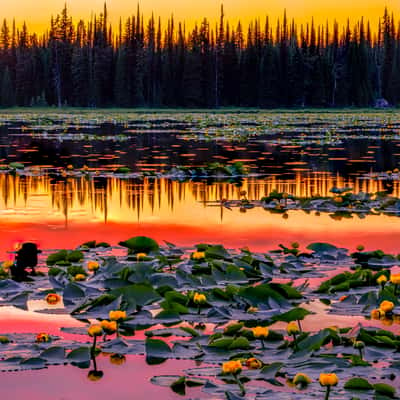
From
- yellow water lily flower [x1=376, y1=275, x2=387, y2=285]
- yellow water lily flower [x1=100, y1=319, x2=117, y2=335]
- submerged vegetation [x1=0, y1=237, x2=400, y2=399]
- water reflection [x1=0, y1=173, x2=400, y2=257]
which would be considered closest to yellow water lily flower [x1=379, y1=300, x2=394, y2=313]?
submerged vegetation [x1=0, y1=237, x2=400, y2=399]

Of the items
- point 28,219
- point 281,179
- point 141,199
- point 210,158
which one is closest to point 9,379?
point 28,219

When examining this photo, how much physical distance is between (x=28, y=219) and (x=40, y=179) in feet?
18.8

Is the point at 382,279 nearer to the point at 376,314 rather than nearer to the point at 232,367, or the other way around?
the point at 376,314

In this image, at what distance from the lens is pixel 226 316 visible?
626cm

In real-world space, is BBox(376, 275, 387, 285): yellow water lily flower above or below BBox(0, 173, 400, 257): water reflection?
above

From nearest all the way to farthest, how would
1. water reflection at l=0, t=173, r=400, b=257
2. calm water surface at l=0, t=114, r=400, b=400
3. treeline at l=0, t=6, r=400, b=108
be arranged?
calm water surface at l=0, t=114, r=400, b=400 < water reflection at l=0, t=173, r=400, b=257 < treeline at l=0, t=6, r=400, b=108

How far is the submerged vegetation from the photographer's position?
16.5 feet

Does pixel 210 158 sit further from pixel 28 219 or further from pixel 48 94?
pixel 48 94

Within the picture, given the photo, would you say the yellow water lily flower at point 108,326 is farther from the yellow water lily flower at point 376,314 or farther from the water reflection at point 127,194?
the water reflection at point 127,194

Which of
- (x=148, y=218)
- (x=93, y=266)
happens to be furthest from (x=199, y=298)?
(x=148, y=218)

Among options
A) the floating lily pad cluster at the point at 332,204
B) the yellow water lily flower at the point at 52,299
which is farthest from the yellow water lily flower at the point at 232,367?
the floating lily pad cluster at the point at 332,204

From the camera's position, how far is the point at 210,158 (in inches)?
895

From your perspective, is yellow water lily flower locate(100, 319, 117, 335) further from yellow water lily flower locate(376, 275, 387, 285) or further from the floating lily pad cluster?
the floating lily pad cluster

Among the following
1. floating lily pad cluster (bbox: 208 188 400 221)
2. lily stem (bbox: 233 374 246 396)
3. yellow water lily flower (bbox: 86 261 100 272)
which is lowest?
lily stem (bbox: 233 374 246 396)
